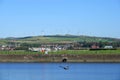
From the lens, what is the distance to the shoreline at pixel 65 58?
8331 cm

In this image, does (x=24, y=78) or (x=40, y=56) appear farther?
(x=40, y=56)

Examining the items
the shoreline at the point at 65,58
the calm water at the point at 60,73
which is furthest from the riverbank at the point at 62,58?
the calm water at the point at 60,73

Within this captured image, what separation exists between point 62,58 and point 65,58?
0.82 meters

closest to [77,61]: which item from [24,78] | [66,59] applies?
[66,59]

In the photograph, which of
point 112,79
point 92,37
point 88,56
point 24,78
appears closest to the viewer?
point 112,79

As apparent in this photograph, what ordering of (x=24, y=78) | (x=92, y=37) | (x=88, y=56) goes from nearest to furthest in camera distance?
(x=24, y=78) < (x=88, y=56) < (x=92, y=37)

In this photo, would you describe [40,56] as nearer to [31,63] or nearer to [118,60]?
[31,63]

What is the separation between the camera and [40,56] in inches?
3312

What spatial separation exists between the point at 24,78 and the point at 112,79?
26.7ft

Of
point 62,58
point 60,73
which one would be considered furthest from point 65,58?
point 60,73

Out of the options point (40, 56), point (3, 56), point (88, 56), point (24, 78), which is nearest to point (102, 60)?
point (88, 56)

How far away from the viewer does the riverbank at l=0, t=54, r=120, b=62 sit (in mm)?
83287

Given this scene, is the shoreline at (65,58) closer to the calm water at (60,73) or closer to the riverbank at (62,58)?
the riverbank at (62,58)

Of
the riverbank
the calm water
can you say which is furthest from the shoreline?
the calm water
